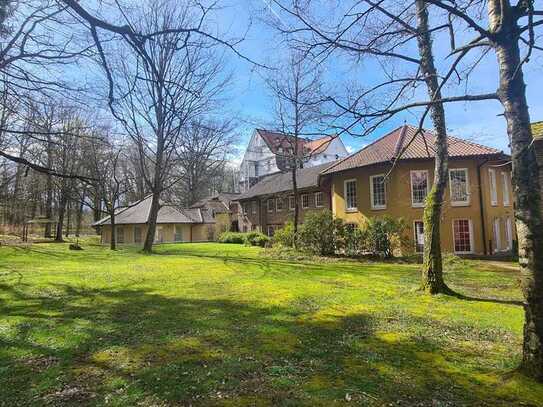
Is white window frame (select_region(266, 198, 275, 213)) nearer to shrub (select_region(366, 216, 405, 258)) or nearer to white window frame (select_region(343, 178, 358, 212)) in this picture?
white window frame (select_region(343, 178, 358, 212))

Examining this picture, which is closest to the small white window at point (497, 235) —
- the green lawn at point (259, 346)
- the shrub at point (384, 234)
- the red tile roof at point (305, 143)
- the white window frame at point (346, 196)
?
the shrub at point (384, 234)

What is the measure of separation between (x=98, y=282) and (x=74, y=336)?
18.1 ft

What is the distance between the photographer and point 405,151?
1812 cm

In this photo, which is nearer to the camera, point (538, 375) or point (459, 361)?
point (538, 375)

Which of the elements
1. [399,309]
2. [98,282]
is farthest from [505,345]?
[98,282]

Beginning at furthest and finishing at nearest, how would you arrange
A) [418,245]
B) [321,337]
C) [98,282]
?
[418,245], [98,282], [321,337]

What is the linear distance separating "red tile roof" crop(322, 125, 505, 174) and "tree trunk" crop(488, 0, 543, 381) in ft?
47.6

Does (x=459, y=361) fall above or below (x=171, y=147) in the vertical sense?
below

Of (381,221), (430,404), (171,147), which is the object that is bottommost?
(430,404)

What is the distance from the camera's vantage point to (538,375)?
11.7 feet

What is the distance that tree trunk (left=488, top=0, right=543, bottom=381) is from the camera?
3.61 meters

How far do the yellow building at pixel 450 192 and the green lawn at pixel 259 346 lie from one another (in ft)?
35.1

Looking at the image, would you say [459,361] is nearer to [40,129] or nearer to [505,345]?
[505,345]

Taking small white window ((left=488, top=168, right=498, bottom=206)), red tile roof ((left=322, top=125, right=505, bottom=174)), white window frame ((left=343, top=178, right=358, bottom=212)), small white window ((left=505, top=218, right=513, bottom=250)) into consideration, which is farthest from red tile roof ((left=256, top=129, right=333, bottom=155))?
small white window ((left=505, top=218, right=513, bottom=250))
